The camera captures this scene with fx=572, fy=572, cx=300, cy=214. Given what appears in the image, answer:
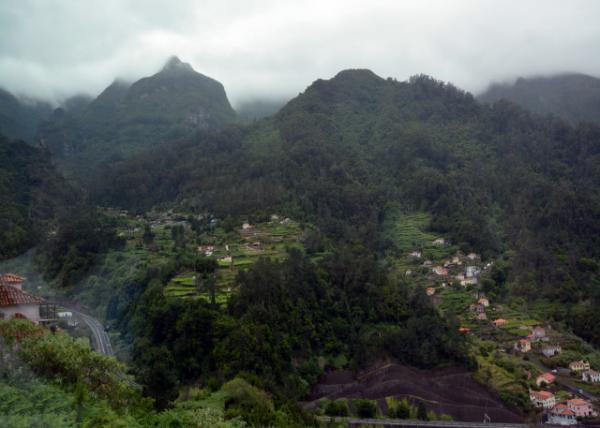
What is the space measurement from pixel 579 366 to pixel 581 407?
13.8 feet

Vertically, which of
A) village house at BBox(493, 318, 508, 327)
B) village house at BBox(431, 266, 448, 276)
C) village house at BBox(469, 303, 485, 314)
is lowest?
village house at BBox(493, 318, 508, 327)

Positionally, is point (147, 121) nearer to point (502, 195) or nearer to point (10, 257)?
point (502, 195)

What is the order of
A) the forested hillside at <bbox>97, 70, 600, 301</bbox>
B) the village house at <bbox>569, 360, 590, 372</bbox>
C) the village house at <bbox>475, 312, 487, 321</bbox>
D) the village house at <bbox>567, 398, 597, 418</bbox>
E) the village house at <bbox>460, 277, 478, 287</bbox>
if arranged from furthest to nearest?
1. the forested hillside at <bbox>97, 70, 600, 301</bbox>
2. the village house at <bbox>460, 277, 478, 287</bbox>
3. the village house at <bbox>475, 312, 487, 321</bbox>
4. the village house at <bbox>569, 360, 590, 372</bbox>
5. the village house at <bbox>567, 398, 597, 418</bbox>

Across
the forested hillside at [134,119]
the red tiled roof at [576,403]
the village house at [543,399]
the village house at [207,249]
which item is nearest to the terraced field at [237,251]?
the village house at [207,249]

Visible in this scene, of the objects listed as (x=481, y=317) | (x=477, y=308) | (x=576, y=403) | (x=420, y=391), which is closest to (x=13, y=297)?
(x=420, y=391)

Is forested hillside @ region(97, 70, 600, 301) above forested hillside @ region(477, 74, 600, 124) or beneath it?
beneath

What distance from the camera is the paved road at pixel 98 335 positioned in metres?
18.6

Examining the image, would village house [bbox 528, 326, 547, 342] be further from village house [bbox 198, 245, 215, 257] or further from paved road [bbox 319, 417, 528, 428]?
village house [bbox 198, 245, 215, 257]

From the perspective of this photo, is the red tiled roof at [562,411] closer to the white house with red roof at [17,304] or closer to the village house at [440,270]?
the village house at [440,270]

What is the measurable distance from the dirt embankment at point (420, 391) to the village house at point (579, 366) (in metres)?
5.59

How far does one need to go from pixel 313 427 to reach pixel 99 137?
59129mm

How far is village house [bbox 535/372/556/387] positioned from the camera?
2388 centimetres

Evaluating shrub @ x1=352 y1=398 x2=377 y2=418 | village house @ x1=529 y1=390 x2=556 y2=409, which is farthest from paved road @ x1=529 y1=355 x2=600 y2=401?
shrub @ x1=352 y1=398 x2=377 y2=418

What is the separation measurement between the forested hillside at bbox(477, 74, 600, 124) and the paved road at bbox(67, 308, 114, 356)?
222 feet
